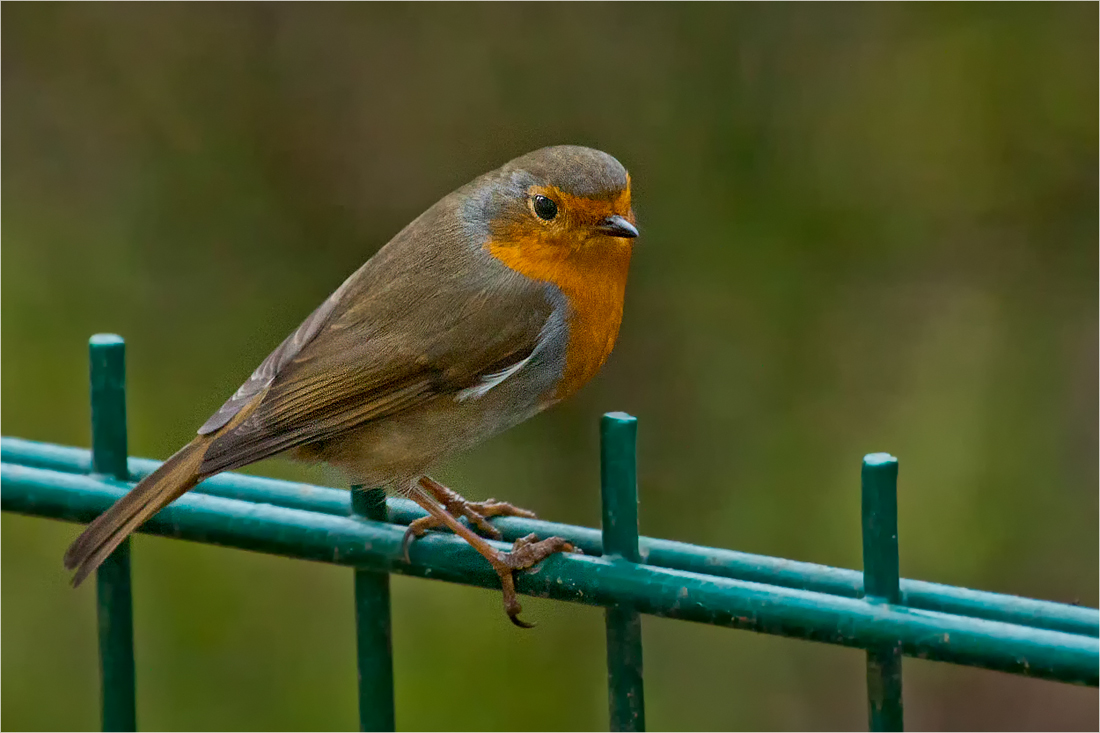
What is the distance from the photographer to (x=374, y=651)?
2686 mm

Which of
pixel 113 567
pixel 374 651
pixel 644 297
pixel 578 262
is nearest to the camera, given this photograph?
pixel 374 651

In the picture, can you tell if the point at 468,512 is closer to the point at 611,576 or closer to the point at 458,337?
the point at 458,337

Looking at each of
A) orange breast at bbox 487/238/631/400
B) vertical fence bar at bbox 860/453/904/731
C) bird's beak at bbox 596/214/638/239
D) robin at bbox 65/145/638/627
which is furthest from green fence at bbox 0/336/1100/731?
bird's beak at bbox 596/214/638/239

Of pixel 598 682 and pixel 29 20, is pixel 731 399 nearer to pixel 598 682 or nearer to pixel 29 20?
pixel 598 682

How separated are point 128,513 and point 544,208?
3.76 feet

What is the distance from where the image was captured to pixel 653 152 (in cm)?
515

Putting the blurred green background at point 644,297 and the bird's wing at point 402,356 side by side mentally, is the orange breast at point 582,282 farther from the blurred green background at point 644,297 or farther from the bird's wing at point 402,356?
the blurred green background at point 644,297

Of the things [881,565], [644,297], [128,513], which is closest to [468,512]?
[128,513]

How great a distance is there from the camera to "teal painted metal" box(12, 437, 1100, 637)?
2127mm

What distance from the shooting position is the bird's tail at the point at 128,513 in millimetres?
2717

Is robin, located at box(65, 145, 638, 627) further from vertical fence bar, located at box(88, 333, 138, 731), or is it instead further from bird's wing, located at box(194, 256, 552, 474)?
vertical fence bar, located at box(88, 333, 138, 731)

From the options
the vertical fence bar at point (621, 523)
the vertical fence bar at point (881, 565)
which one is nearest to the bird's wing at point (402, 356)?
the vertical fence bar at point (621, 523)

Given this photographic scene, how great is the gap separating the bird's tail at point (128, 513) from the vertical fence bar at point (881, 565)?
3.82ft

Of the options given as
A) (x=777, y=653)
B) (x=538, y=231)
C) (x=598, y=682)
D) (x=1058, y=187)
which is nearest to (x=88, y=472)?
(x=538, y=231)
